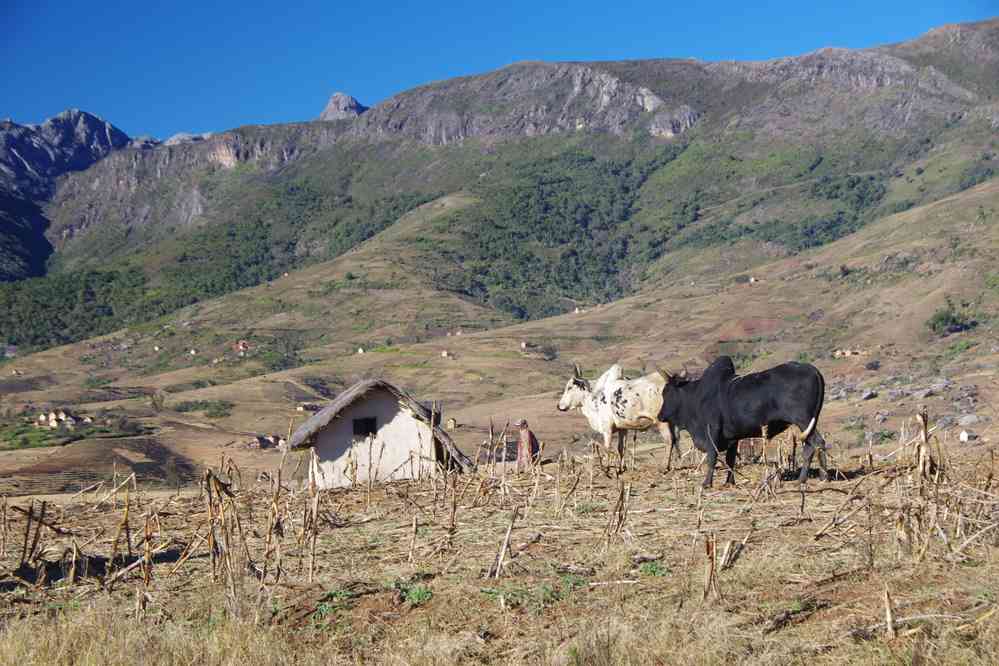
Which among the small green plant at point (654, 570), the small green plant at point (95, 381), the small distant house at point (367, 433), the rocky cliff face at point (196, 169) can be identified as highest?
the rocky cliff face at point (196, 169)

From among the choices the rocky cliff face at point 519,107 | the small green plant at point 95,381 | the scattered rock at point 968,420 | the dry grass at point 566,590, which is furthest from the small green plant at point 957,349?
A: the rocky cliff face at point 519,107

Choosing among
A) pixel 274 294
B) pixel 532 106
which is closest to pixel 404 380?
pixel 274 294

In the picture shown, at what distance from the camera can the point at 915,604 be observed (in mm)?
7613

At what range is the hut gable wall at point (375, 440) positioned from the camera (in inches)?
818

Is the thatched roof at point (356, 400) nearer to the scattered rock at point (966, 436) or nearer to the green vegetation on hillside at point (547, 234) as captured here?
the scattered rock at point (966, 436)

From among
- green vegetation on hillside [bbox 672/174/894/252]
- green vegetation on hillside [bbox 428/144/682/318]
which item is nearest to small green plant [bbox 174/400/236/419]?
green vegetation on hillside [bbox 428/144/682/318]

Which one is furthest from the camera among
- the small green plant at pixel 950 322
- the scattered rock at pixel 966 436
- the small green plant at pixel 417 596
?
the small green plant at pixel 950 322

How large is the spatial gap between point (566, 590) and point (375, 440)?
12.8 metres

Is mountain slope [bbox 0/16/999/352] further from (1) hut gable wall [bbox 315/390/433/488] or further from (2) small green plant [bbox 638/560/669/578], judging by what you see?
(2) small green plant [bbox 638/560/669/578]

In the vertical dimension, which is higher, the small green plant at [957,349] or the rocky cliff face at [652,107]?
the rocky cliff face at [652,107]

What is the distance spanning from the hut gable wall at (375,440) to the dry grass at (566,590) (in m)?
8.40

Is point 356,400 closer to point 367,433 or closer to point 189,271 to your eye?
point 367,433

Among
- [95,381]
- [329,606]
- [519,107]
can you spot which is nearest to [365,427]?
[329,606]

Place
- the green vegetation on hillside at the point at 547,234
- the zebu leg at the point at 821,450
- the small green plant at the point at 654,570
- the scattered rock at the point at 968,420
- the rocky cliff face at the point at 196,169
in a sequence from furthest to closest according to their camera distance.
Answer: the rocky cliff face at the point at 196,169 < the green vegetation on hillside at the point at 547,234 < the scattered rock at the point at 968,420 < the zebu leg at the point at 821,450 < the small green plant at the point at 654,570
